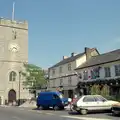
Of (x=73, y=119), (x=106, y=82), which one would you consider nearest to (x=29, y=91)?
(x=106, y=82)

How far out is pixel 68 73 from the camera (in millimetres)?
54750

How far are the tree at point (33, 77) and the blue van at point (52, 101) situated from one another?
21.3 meters

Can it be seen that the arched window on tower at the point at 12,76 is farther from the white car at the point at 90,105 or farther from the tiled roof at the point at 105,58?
the white car at the point at 90,105

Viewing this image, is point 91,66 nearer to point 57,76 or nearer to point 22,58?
point 57,76

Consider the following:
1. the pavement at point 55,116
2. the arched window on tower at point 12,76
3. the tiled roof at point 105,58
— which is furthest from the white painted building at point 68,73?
the pavement at point 55,116

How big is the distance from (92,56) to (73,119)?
3598 cm

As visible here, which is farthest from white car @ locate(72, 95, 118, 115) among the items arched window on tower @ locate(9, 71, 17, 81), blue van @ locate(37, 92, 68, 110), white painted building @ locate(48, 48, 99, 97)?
arched window on tower @ locate(9, 71, 17, 81)

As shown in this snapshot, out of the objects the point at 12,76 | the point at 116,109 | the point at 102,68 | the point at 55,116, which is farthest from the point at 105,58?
the point at 55,116

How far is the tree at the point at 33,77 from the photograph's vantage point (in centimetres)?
5572

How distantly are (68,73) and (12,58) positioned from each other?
12843mm

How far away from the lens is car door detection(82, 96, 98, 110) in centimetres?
2345

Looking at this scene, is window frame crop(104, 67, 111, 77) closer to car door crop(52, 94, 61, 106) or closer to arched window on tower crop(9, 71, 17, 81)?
car door crop(52, 94, 61, 106)

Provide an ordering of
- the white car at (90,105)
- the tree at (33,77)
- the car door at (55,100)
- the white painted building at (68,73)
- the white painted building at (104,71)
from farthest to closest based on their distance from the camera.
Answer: the tree at (33,77) → the white painted building at (68,73) → the white painted building at (104,71) → the car door at (55,100) → the white car at (90,105)

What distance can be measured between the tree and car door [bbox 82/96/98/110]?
1285 inches
